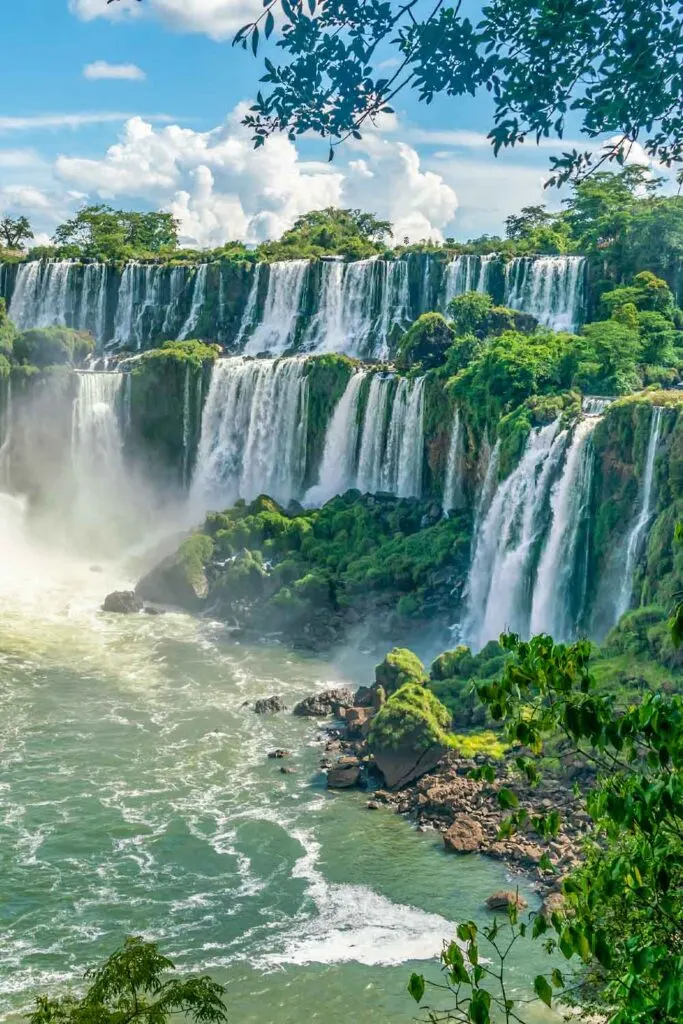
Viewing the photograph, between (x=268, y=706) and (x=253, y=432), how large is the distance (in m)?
15.2

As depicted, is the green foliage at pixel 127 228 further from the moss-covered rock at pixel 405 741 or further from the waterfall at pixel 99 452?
the moss-covered rock at pixel 405 741

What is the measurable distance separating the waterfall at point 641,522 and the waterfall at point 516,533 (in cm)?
272

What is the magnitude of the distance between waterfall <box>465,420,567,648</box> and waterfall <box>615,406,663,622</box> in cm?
272

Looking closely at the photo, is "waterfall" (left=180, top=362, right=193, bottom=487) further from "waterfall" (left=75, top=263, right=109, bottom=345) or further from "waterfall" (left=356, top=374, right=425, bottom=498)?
"waterfall" (left=75, top=263, right=109, bottom=345)

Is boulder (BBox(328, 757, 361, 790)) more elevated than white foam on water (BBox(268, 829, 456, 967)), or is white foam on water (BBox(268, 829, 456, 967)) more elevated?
boulder (BBox(328, 757, 361, 790))

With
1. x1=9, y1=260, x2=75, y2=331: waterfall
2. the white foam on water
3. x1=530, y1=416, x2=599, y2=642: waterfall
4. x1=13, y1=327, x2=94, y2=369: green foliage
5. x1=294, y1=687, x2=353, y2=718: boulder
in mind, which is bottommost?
the white foam on water

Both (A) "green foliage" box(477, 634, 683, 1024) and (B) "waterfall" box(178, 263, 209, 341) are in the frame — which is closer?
(A) "green foliage" box(477, 634, 683, 1024)

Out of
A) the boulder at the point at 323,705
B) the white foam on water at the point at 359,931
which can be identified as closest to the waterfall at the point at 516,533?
the boulder at the point at 323,705

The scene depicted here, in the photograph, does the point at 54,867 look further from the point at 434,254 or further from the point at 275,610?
the point at 434,254

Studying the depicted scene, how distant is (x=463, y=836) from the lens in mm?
17656

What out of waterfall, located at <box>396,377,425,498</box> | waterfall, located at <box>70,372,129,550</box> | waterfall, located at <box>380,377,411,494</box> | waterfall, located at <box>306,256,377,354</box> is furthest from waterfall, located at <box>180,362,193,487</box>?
waterfall, located at <box>396,377,425,498</box>

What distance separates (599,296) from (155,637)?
60.5 feet

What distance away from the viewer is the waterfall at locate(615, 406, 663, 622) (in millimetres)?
23188

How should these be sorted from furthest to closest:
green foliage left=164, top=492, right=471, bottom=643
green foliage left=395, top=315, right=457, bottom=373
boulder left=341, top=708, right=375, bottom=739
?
green foliage left=395, top=315, right=457, bottom=373 < green foliage left=164, top=492, right=471, bottom=643 < boulder left=341, top=708, right=375, bottom=739
